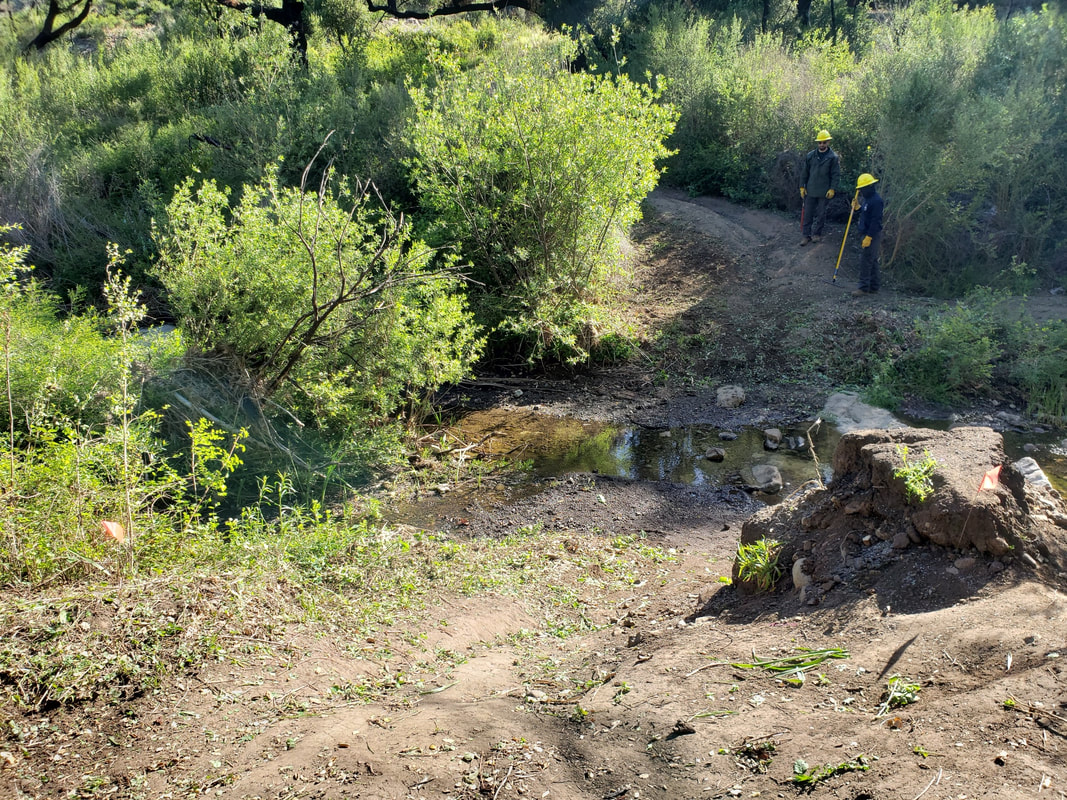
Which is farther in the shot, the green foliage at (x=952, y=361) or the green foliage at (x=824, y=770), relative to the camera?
the green foliage at (x=952, y=361)

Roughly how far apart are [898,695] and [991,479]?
6.07 feet

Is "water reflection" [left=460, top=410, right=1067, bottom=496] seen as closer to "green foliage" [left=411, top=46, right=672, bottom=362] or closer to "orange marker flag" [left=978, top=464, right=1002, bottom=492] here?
"green foliage" [left=411, top=46, right=672, bottom=362]

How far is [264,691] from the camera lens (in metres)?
3.74

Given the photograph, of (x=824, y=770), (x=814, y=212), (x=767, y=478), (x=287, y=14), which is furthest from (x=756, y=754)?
(x=287, y=14)

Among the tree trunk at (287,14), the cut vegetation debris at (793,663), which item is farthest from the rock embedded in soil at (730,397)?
the tree trunk at (287,14)

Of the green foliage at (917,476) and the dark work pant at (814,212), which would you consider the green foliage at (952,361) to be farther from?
the green foliage at (917,476)

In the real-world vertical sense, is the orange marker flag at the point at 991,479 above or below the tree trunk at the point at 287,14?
below

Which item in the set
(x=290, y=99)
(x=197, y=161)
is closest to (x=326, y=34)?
(x=290, y=99)

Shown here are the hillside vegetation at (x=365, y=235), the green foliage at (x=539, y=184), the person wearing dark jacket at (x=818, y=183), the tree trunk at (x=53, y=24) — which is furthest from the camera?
the tree trunk at (x=53, y=24)

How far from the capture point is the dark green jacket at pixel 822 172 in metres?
12.5

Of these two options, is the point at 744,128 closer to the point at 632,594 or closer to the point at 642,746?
the point at 632,594

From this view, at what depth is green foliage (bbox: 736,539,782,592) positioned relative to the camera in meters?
4.88

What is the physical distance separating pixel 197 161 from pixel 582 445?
9190 millimetres

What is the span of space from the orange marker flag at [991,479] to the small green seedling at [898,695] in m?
1.57
